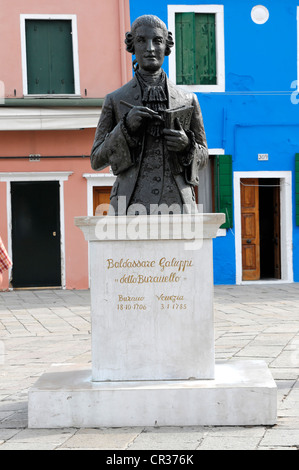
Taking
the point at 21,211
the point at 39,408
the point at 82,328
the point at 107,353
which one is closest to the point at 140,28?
the point at 107,353

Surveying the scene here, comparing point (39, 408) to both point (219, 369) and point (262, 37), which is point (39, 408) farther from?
point (262, 37)

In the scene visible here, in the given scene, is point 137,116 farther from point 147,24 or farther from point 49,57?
point 49,57

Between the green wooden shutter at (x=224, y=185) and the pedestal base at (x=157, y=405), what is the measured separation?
1098cm

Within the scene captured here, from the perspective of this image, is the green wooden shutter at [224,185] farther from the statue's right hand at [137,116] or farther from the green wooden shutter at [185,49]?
the statue's right hand at [137,116]

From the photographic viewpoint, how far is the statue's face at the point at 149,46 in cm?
484

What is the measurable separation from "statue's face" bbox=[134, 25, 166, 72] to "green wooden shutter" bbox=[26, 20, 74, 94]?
34.7 feet

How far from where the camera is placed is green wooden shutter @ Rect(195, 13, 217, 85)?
15531mm

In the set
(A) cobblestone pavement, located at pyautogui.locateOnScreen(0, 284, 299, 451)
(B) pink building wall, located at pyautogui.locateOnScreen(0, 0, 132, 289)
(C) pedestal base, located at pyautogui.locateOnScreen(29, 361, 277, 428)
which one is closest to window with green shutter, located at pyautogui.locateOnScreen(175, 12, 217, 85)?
(B) pink building wall, located at pyautogui.locateOnScreen(0, 0, 132, 289)

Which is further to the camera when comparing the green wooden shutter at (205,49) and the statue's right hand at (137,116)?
the green wooden shutter at (205,49)

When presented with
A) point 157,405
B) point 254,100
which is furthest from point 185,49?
point 157,405

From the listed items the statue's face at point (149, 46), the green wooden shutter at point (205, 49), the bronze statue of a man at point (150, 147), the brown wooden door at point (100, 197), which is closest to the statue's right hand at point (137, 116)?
the bronze statue of a man at point (150, 147)

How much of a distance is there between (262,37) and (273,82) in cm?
92
